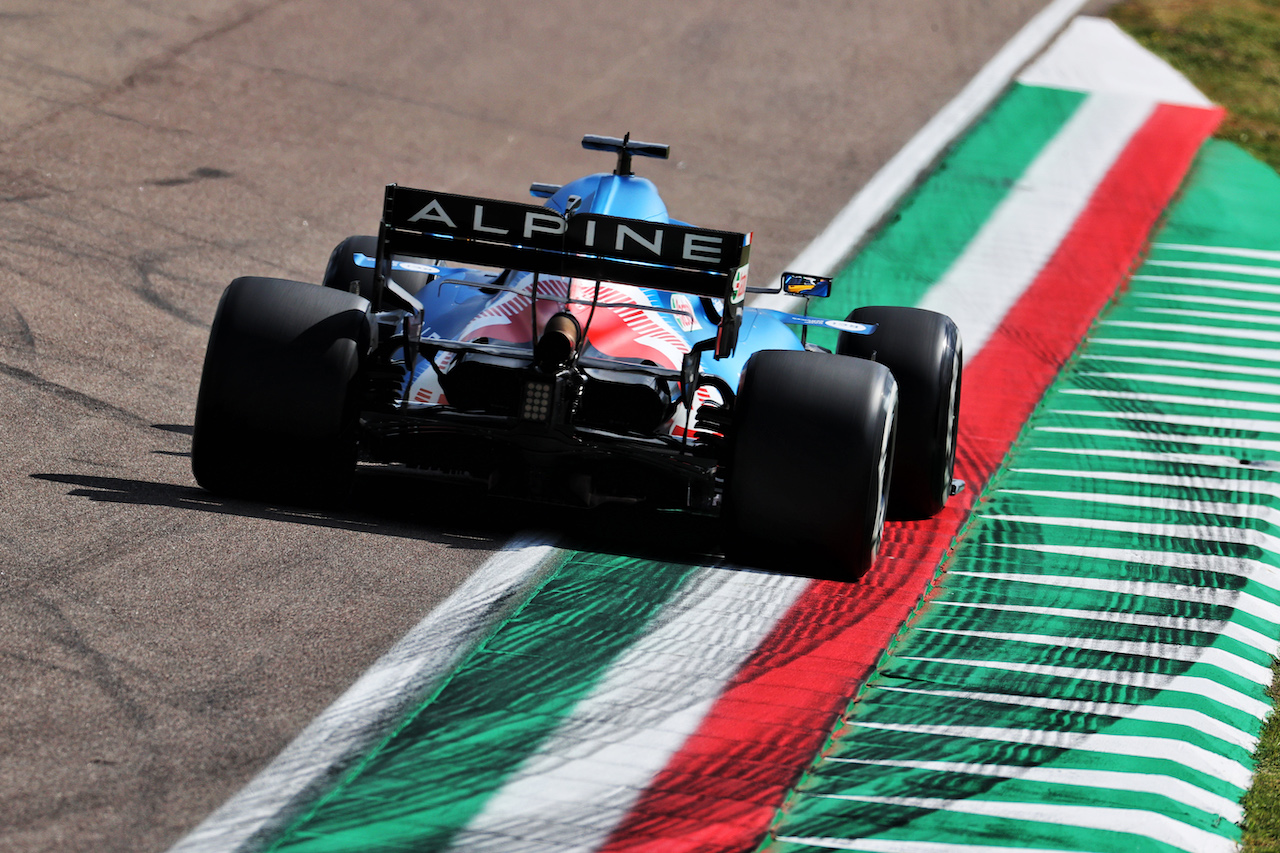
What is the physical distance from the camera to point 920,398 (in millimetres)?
9086

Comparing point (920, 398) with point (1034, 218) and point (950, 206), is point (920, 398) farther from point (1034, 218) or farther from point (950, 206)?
point (1034, 218)

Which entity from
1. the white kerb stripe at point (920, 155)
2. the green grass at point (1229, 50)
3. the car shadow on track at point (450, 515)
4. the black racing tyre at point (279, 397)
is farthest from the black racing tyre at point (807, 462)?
the green grass at point (1229, 50)

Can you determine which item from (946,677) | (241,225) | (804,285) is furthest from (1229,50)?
(946,677)

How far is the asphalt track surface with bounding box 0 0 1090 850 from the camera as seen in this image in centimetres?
593

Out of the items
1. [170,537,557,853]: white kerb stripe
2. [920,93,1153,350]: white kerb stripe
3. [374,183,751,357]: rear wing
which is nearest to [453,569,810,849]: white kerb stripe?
[170,537,557,853]: white kerb stripe

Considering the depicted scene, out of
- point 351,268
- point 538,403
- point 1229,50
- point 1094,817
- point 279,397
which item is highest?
point 1229,50

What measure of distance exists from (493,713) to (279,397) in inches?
95.3

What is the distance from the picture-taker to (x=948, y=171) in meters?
18.1

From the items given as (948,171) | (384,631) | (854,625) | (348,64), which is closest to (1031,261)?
(948,171)

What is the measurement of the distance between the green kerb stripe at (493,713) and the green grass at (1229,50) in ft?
46.9

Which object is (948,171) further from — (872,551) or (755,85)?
(872,551)

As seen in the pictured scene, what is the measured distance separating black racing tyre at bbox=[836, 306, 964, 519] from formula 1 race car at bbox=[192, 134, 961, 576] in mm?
941

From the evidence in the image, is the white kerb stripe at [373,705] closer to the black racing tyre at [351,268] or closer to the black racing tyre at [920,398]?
the black racing tyre at [920,398]

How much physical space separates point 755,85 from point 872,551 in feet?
43.2
